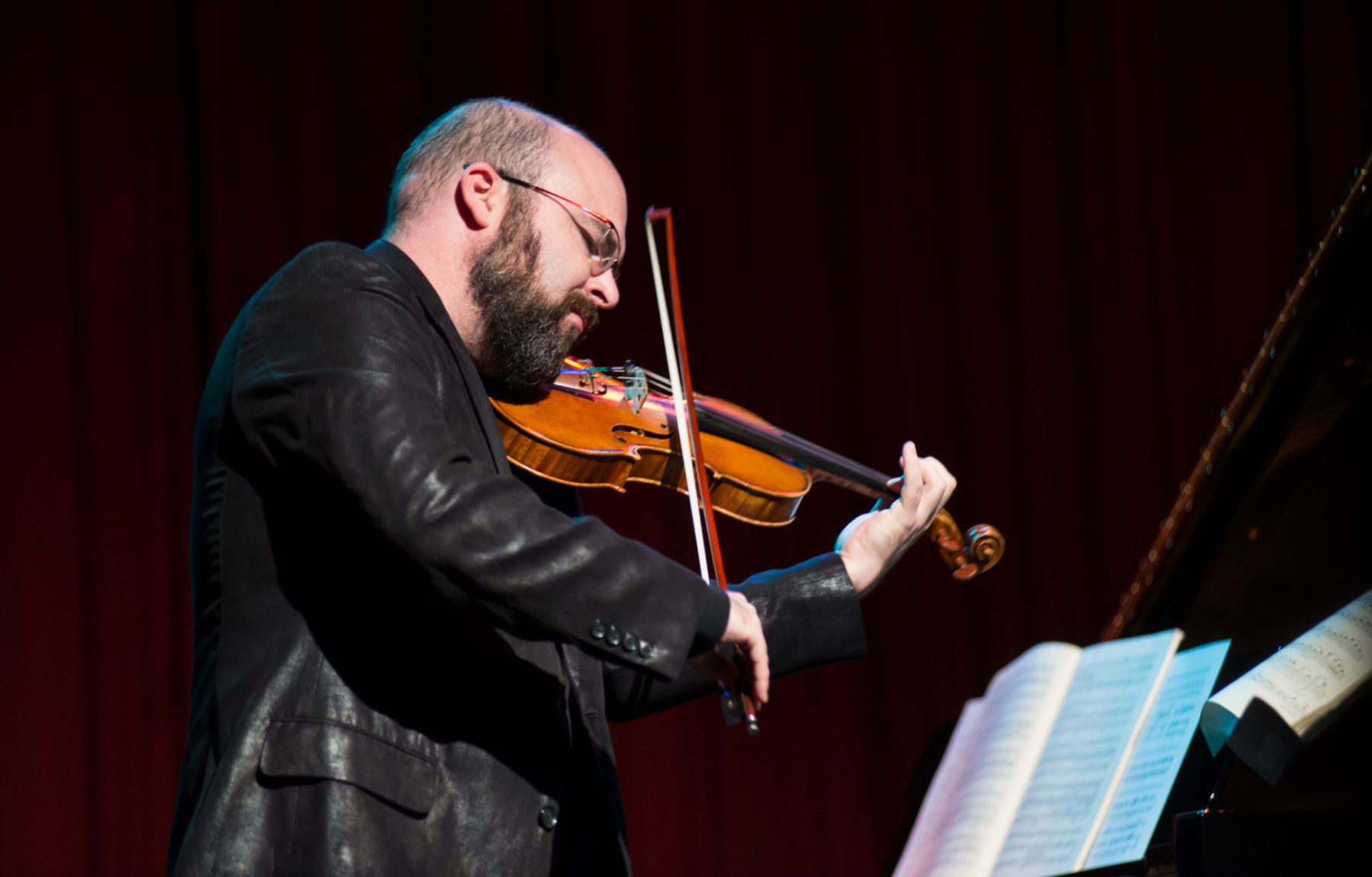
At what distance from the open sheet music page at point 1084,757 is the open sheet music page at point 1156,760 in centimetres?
1

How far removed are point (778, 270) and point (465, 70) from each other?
3.20 ft

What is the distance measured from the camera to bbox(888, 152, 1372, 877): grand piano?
1.25 meters

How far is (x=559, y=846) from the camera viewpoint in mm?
1194

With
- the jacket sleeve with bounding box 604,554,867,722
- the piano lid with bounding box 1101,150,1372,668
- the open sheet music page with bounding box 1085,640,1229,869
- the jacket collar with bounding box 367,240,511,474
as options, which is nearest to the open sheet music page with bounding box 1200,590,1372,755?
the open sheet music page with bounding box 1085,640,1229,869

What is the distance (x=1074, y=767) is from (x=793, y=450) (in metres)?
0.72

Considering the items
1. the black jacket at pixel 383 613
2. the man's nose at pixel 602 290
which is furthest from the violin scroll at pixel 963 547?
the black jacket at pixel 383 613

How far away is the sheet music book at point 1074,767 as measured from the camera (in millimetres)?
1101

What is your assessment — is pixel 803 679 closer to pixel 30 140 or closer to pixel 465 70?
pixel 465 70

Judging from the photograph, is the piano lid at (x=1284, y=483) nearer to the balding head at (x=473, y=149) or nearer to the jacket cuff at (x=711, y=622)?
A: the jacket cuff at (x=711, y=622)

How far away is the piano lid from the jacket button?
26.4 inches

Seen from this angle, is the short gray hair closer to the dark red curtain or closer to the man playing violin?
the man playing violin

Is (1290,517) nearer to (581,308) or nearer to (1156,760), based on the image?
(1156,760)

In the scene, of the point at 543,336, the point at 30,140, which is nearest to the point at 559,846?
the point at 543,336

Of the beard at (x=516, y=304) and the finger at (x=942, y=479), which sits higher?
the beard at (x=516, y=304)
